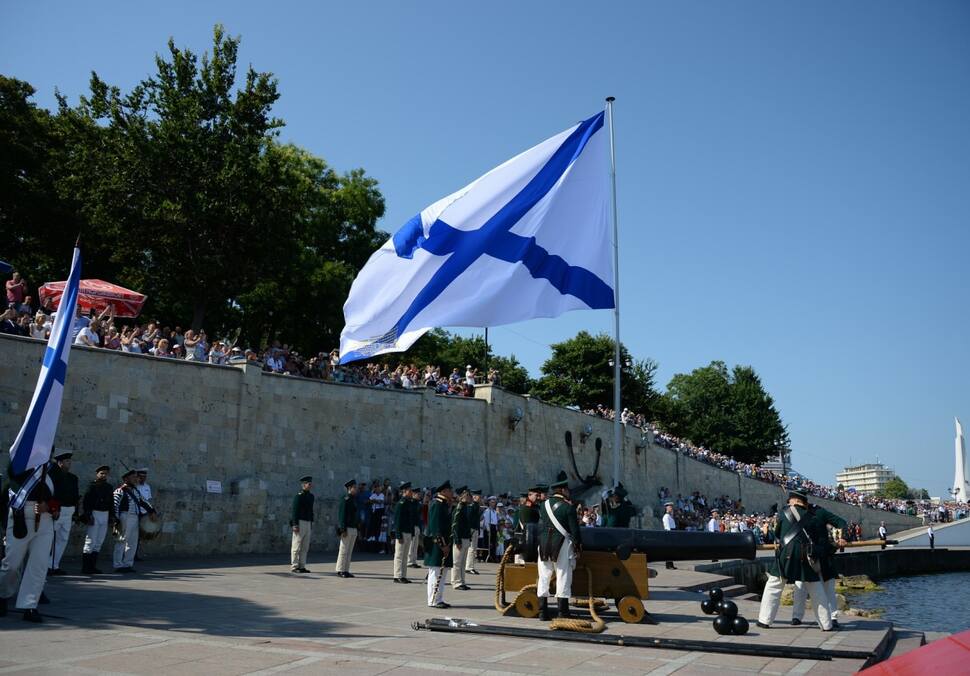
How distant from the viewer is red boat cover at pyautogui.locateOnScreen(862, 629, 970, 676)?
11.2 feet

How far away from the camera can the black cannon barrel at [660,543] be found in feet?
36.0

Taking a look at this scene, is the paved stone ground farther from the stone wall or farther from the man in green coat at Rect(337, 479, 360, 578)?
the stone wall

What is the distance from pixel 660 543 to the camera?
36.8 ft

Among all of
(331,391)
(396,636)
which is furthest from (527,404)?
Result: (396,636)

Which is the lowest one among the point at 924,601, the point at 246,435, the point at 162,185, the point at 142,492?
the point at 924,601

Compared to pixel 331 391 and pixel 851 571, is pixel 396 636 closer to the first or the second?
pixel 331 391

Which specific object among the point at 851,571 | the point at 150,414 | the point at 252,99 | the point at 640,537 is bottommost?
the point at 851,571

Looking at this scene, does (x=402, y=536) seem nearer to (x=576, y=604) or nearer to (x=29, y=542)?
(x=576, y=604)

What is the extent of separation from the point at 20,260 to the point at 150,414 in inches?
718

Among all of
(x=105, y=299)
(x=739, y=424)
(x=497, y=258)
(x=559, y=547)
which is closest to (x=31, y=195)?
(x=105, y=299)

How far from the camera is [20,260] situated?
109ft

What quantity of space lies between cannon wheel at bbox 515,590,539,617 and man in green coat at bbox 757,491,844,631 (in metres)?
2.94

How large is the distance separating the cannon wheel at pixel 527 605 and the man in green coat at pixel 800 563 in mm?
2944

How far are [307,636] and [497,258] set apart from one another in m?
7.07
